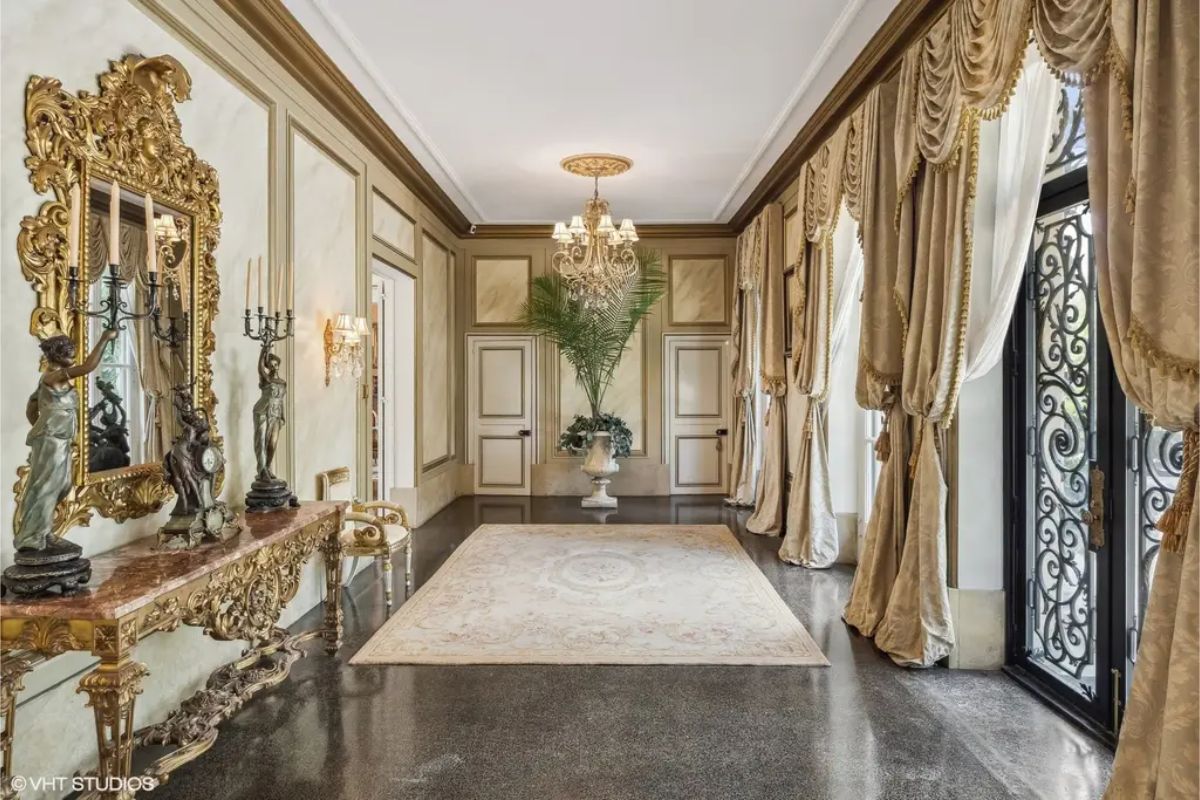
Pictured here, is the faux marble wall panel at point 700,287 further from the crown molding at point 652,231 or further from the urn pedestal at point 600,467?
the urn pedestal at point 600,467

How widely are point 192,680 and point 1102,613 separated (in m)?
3.65

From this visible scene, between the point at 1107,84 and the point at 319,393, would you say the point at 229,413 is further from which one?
the point at 1107,84

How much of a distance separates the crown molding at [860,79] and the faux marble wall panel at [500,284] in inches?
125

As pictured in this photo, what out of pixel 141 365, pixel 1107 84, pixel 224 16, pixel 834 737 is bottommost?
pixel 834 737

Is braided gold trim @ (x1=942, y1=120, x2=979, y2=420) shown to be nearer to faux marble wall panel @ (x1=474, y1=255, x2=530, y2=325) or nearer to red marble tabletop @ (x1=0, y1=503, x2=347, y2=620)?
red marble tabletop @ (x1=0, y1=503, x2=347, y2=620)

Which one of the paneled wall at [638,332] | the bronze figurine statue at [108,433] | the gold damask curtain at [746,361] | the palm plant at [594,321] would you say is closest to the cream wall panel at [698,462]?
the paneled wall at [638,332]

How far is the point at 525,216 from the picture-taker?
24.4 ft

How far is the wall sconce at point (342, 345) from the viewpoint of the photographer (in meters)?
4.08

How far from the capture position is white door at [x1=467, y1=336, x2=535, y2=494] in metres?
7.85

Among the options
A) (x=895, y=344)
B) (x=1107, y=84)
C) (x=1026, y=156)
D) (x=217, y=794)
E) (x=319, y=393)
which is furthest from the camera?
(x=319, y=393)

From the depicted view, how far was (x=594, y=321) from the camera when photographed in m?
7.25

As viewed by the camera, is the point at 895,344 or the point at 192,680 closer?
the point at 192,680

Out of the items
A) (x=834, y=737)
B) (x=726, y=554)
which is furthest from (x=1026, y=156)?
(x=726, y=554)

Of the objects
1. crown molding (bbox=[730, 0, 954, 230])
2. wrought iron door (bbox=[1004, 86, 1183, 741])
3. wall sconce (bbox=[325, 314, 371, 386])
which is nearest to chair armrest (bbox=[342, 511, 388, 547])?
wall sconce (bbox=[325, 314, 371, 386])
